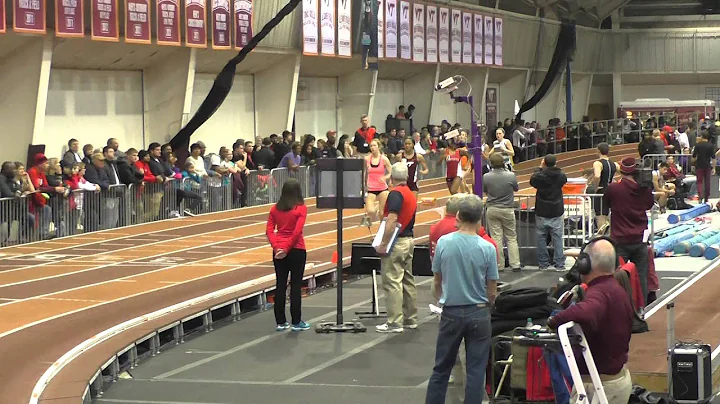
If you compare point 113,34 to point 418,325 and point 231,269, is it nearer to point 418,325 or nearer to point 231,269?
point 231,269

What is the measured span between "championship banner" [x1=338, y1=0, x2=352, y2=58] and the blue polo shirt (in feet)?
85.5

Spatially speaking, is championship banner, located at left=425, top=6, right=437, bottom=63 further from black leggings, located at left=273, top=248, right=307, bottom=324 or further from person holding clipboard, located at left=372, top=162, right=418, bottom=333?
black leggings, located at left=273, top=248, right=307, bottom=324

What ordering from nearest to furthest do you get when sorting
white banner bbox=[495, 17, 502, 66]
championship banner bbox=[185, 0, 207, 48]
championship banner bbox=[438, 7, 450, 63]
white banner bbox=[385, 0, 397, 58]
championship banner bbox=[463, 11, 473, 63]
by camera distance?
championship banner bbox=[185, 0, 207, 48]
white banner bbox=[385, 0, 397, 58]
championship banner bbox=[438, 7, 450, 63]
championship banner bbox=[463, 11, 473, 63]
white banner bbox=[495, 17, 502, 66]

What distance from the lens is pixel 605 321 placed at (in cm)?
726

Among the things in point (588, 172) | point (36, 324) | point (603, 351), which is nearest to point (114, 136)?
point (588, 172)

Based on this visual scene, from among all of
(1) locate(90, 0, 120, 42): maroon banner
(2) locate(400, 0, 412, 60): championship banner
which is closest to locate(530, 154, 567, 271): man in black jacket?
(1) locate(90, 0, 120, 42): maroon banner

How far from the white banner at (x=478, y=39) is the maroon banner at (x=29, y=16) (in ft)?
74.9

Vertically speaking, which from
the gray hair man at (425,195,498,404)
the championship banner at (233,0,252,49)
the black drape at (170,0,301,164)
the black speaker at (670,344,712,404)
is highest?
the championship banner at (233,0,252,49)

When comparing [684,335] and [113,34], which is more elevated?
[113,34]

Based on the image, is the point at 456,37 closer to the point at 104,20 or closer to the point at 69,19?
the point at 104,20

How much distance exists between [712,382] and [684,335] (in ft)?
4.82

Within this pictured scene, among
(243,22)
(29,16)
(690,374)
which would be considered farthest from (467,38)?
(690,374)

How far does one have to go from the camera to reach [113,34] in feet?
82.9

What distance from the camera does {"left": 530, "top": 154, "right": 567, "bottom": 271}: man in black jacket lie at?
17.3m
